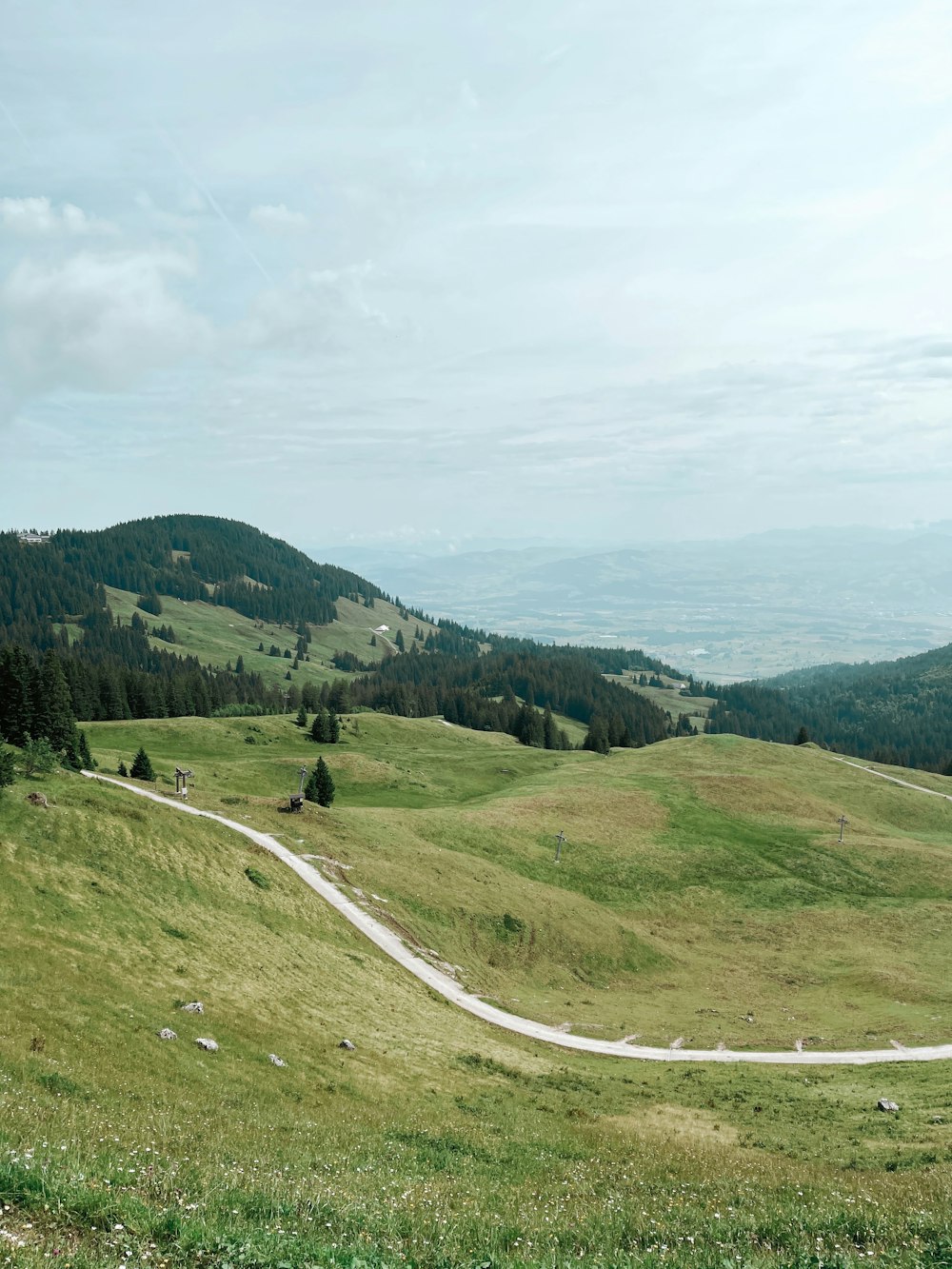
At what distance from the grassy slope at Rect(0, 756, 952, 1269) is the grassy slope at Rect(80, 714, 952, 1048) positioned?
1199 centimetres

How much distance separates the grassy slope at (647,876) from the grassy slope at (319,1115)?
472 inches

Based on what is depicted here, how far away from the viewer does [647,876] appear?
8688 cm

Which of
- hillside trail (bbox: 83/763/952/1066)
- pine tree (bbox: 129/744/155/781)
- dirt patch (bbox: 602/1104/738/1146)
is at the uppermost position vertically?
pine tree (bbox: 129/744/155/781)

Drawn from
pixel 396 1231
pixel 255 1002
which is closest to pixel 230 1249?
pixel 396 1231

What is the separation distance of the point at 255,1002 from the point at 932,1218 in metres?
29.3

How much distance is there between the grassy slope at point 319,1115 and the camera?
13.4 m

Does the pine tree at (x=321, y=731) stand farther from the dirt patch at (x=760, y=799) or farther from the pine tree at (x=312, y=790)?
the dirt patch at (x=760, y=799)

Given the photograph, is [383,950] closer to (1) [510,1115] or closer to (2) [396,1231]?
(1) [510,1115]

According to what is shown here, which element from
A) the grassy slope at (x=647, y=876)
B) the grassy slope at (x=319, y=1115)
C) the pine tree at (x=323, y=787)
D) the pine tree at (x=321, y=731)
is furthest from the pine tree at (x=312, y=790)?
the pine tree at (x=321, y=731)

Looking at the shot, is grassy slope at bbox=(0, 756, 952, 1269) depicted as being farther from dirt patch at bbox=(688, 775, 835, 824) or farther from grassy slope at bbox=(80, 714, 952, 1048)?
dirt patch at bbox=(688, 775, 835, 824)

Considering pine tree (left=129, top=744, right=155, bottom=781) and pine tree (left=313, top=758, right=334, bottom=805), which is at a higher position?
pine tree (left=129, top=744, right=155, bottom=781)

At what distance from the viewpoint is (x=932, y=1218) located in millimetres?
15930

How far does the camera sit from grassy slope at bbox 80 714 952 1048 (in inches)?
2250

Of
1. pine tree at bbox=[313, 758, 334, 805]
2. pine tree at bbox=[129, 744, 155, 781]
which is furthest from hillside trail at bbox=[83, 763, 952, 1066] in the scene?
pine tree at bbox=[129, 744, 155, 781]
